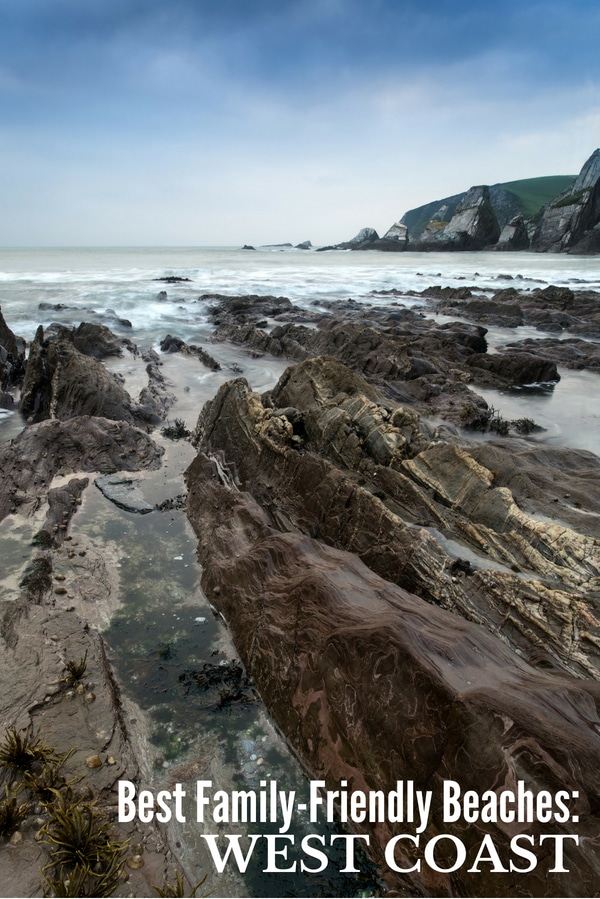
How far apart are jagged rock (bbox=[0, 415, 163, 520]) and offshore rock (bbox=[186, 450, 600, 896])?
5214mm

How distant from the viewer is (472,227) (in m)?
136

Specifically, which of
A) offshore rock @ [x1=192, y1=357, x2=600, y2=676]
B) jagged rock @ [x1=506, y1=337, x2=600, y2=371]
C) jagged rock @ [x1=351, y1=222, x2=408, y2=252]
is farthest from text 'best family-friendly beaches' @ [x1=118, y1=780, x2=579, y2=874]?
jagged rock @ [x1=351, y1=222, x2=408, y2=252]

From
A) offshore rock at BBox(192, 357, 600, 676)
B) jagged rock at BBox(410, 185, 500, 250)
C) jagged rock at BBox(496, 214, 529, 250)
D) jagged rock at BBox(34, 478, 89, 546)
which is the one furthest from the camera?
jagged rock at BBox(410, 185, 500, 250)

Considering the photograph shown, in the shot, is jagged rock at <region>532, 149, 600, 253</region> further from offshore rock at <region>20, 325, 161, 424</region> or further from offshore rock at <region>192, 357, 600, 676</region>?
offshore rock at <region>192, 357, 600, 676</region>

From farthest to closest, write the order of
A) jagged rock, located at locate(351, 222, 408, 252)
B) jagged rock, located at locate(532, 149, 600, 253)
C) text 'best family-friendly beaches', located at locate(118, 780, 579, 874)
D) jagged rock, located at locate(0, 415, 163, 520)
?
jagged rock, located at locate(351, 222, 408, 252) → jagged rock, located at locate(532, 149, 600, 253) → jagged rock, located at locate(0, 415, 163, 520) → text 'best family-friendly beaches', located at locate(118, 780, 579, 874)

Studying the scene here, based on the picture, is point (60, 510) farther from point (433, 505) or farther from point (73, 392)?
point (433, 505)

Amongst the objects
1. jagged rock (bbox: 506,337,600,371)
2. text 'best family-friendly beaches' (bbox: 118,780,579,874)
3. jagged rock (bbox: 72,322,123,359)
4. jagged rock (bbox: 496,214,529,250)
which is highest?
jagged rock (bbox: 496,214,529,250)

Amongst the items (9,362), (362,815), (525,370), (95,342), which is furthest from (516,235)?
(362,815)

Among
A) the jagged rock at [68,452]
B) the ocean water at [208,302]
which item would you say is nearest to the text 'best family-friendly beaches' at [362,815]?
the jagged rock at [68,452]

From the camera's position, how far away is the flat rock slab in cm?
945

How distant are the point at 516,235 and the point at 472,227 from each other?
42.0 ft

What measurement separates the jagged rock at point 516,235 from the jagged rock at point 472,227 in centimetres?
680

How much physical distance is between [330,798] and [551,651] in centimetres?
273

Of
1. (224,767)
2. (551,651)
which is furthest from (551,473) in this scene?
(224,767)
